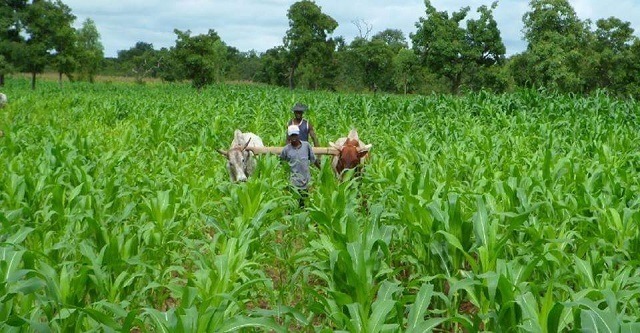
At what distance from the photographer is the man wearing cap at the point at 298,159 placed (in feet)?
25.2

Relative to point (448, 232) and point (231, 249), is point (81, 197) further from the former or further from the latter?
point (448, 232)

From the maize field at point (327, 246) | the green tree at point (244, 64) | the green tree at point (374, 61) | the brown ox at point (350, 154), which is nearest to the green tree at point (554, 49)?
Result: the green tree at point (374, 61)

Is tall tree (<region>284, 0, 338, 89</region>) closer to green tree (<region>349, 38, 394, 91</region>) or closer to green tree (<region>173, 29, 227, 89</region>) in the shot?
green tree (<region>349, 38, 394, 91</region>)

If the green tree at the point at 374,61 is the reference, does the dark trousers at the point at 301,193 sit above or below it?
below

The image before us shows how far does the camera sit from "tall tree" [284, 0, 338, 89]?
48.8m

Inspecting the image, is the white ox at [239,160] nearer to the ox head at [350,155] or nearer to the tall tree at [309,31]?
the ox head at [350,155]

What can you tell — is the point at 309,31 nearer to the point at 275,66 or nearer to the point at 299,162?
the point at 275,66

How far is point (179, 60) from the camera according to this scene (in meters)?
40.5

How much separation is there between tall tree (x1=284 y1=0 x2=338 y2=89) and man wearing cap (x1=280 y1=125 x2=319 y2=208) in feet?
136

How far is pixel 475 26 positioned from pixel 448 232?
39609mm

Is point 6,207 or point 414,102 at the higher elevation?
point 414,102

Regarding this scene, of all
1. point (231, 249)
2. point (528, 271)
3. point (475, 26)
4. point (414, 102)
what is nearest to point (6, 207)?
point (231, 249)

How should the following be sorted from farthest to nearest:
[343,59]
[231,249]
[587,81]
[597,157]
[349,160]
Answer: [343,59] < [587,81] < [597,157] < [349,160] < [231,249]

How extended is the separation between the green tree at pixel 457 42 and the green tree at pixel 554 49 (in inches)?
85.2
